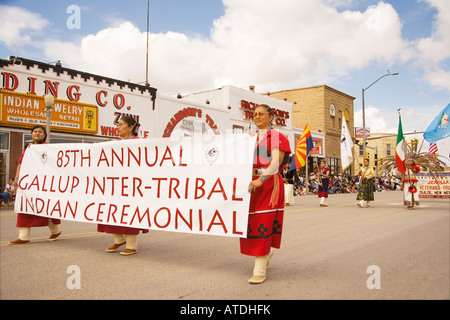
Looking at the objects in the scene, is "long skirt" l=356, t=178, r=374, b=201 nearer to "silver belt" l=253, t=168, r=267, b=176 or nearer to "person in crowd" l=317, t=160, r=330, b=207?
"person in crowd" l=317, t=160, r=330, b=207

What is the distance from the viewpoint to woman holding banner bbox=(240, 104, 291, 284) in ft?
13.4

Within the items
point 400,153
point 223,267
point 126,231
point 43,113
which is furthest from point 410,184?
point 43,113

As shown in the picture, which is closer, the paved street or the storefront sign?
the paved street

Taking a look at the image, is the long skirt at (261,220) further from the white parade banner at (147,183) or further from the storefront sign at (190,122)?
the storefront sign at (190,122)

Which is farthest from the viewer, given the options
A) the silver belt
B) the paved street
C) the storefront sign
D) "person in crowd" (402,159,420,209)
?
the storefront sign

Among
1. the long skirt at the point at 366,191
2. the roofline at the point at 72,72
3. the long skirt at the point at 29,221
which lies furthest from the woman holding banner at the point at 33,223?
the roofline at the point at 72,72

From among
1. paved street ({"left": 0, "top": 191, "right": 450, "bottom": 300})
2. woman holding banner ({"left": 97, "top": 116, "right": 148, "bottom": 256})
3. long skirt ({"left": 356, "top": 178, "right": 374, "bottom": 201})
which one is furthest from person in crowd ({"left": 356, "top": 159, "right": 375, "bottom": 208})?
woman holding banner ({"left": 97, "top": 116, "right": 148, "bottom": 256})

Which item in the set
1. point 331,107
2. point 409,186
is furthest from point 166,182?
point 331,107

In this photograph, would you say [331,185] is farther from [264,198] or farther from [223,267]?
[264,198]

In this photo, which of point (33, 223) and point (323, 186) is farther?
point (323, 186)

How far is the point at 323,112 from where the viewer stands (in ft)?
133

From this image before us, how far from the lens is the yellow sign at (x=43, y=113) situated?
53.4ft

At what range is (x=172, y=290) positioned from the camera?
373 centimetres

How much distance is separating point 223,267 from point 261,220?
103 cm
